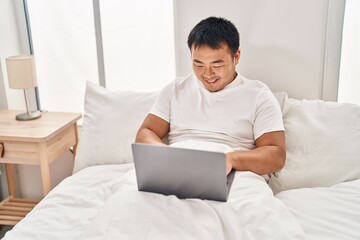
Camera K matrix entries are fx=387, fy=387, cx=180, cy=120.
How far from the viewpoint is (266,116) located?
4.86 ft

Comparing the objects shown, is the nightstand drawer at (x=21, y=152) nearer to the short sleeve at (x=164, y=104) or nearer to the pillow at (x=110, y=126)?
the pillow at (x=110, y=126)

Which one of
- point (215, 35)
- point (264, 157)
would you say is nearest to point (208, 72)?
point (215, 35)

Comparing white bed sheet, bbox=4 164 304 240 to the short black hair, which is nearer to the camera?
white bed sheet, bbox=4 164 304 240

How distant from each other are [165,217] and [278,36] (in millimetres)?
1089

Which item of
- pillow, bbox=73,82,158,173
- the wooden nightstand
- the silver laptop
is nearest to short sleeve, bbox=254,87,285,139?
the silver laptop

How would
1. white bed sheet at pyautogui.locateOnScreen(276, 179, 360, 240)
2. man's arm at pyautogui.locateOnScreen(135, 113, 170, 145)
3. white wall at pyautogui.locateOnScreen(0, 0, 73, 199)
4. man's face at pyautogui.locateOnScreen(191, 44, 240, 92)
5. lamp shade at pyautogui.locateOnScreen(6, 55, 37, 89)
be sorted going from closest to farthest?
white bed sheet at pyautogui.locateOnScreen(276, 179, 360, 240), man's face at pyautogui.locateOnScreen(191, 44, 240, 92), man's arm at pyautogui.locateOnScreen(135, 113, 170, 145), lamp shade at pyautogui.locateOnScreen(6, 55, 37, 89), white wall at pyautogui.locateOnScreen(0, 0, 73, 199)

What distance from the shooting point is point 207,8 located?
1832mm

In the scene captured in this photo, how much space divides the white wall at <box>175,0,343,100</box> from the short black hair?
0.33 metres

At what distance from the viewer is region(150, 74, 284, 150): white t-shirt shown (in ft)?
4.92

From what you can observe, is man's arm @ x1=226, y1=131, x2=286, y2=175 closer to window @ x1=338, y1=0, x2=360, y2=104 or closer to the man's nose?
the man's nose

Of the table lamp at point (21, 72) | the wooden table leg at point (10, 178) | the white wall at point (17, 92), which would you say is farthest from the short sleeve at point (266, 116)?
the wooden table leg at point (10, 178)

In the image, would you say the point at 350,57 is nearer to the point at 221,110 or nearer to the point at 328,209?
the point at 221,110

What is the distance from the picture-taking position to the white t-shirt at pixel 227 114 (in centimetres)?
150

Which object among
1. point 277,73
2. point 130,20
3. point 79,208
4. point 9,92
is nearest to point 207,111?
point 277,73
